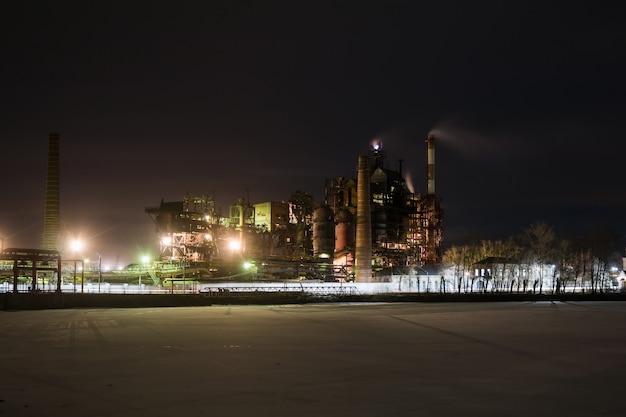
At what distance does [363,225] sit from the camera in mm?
81688

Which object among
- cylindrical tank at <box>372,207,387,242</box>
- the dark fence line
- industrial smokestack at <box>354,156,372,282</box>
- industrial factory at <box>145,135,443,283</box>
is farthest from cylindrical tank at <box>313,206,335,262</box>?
the dark fence line

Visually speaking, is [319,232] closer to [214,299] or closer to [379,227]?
[379,227]

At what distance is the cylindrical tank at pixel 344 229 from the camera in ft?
339

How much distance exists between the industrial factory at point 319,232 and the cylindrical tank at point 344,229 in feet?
0.55

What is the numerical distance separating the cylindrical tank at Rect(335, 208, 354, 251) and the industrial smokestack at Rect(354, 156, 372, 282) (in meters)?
20.6

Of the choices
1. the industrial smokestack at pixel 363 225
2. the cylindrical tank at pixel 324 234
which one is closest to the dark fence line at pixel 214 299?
the industrial smokestack at pixel 363 225

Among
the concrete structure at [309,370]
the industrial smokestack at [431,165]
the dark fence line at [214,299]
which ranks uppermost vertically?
the industrial smokestack at [431,165]

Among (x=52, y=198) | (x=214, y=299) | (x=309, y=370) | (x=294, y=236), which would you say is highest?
(x=52, y=198)

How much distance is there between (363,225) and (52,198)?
46719mm

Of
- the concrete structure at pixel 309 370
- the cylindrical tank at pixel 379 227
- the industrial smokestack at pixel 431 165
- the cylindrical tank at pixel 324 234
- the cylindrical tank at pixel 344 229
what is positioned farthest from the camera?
the industrial smokestack at pixel 431 165

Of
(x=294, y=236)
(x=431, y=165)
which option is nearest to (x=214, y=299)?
(x=294, y=236)

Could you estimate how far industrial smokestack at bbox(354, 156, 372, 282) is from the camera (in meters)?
80.8

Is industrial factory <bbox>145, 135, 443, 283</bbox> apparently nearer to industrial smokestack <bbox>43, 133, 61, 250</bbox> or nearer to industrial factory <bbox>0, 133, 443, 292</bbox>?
industrial factory <bbox>0, 133, 443, 292</bbox>

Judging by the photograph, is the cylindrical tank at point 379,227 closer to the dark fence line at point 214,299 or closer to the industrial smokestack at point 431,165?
the industrial smokestack at point 431,165
